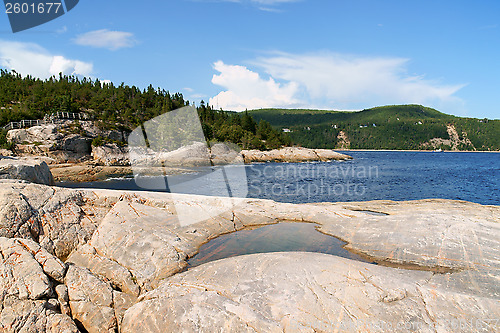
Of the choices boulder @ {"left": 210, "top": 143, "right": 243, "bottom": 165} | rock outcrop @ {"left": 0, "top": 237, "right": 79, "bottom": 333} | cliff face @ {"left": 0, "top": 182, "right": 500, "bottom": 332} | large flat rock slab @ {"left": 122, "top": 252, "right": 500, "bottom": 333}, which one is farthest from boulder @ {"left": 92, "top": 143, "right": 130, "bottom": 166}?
large flat rock slab @ {"left": 122, "top": 252, "right": 500, "bottom": 333}

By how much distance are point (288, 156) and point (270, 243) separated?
97.7 metres

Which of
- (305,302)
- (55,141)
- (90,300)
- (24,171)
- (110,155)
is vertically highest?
(55,141)

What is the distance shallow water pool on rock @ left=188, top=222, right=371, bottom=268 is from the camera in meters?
12.4

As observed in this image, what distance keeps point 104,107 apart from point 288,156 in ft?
225

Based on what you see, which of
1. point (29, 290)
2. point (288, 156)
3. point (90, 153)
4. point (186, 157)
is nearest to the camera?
point (29, 290)

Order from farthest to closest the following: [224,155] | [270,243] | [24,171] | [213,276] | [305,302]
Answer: [224,155] → [24,171] → [270,243] → [213,276] → [305,302]

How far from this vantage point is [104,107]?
97.7 metres

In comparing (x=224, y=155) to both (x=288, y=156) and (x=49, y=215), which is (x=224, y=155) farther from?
(x=49, y=215)

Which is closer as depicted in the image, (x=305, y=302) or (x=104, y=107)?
(x=305, y=302)

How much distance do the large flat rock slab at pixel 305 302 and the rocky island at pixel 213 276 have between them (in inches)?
1.2

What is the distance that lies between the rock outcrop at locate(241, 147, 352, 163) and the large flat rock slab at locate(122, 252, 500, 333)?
301ft

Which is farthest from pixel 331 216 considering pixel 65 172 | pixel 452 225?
pixel 65 172

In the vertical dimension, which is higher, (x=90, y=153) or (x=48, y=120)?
(x=48, y=120)

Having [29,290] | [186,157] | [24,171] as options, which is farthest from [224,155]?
[29,290]
